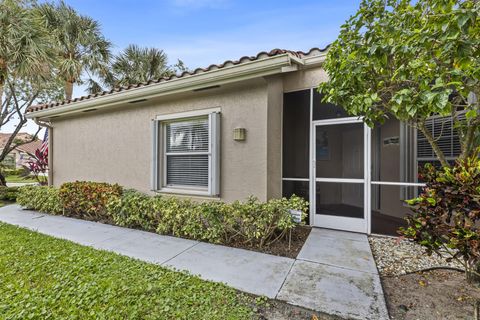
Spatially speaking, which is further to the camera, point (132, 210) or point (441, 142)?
point (132, 210)

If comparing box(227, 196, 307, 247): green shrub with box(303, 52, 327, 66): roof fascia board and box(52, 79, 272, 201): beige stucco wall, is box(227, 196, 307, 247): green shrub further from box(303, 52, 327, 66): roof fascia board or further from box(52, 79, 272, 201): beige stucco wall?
box(303, 52, 327, 66): roof fascia board

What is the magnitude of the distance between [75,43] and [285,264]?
13.9 meters

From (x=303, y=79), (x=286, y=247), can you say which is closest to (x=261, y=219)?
(x=286, y=247)

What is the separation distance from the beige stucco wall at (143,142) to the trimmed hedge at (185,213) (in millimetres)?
577

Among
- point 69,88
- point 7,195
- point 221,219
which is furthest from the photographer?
point 69,88

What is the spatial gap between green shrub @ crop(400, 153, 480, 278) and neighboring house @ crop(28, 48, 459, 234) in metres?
2.25

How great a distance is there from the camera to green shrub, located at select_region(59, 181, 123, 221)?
641 cm

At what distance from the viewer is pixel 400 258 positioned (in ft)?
Answer: 13.4

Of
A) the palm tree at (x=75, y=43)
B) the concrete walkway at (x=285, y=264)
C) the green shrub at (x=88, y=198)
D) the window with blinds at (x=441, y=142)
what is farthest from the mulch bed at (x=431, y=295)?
the palm tree at (x=75, y=43)

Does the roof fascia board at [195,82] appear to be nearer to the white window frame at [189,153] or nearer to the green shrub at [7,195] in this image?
the white window frame at [189,153]

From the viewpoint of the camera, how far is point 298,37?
8.34 metres

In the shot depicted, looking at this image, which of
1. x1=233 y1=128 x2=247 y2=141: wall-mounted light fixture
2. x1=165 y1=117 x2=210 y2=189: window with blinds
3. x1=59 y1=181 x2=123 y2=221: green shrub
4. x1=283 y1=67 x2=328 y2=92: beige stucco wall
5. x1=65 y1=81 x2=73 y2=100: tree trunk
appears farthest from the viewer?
x1=65 y1=81 x2=73 y2=100: tree trunk

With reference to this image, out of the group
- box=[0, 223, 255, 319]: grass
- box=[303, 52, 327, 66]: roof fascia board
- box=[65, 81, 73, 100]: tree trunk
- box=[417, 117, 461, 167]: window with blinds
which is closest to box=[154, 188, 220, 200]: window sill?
box=[0, 223, 255, 319]: grass

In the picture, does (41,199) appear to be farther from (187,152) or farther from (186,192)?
(187,152)
